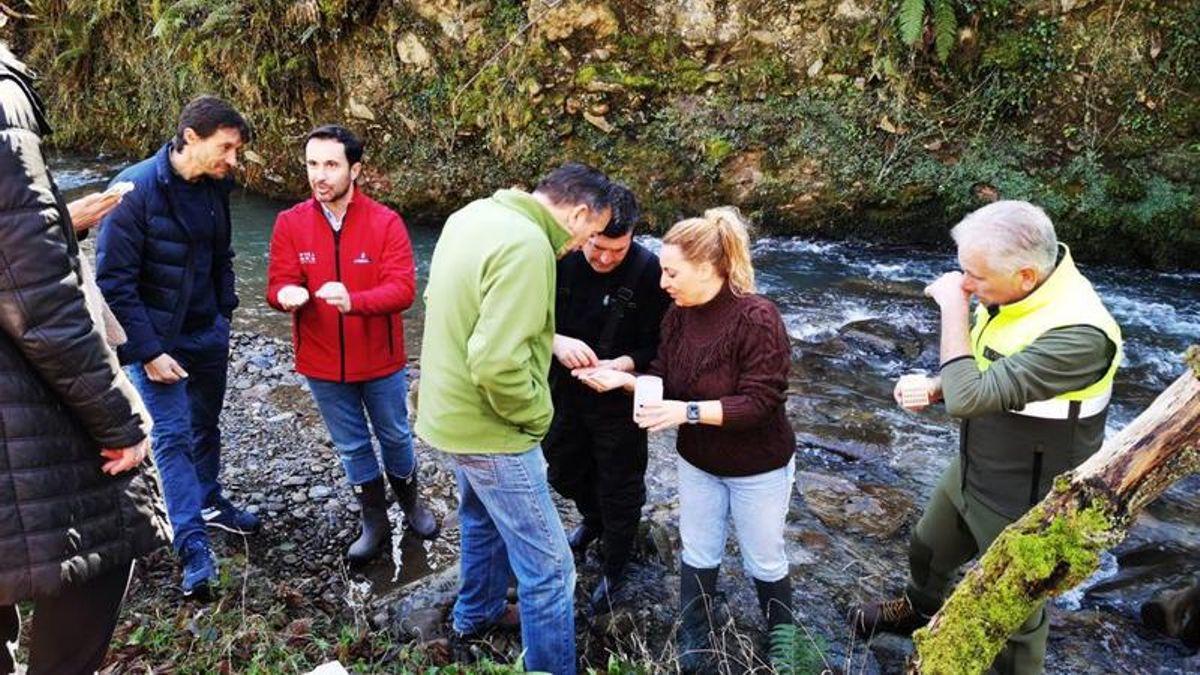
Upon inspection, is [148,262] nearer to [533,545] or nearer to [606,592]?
[533,545]

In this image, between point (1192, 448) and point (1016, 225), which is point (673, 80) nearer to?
point (1016, 225)

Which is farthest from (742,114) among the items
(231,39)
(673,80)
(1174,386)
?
(1174,386)

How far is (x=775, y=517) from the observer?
11.6 feet

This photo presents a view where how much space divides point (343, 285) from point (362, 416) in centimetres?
76

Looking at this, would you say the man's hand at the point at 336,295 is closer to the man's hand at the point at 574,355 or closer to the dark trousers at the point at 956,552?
the man's hand at the point at 574,355

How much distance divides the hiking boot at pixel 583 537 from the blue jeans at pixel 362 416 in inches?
42.0

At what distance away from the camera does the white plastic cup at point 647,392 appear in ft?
10.9

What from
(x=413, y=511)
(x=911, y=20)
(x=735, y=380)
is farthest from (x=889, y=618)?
(x=911, y=20)

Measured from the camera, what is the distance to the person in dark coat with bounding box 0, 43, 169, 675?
229 cm

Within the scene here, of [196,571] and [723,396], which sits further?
[196,571]

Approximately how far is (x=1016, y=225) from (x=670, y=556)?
8.57 ft

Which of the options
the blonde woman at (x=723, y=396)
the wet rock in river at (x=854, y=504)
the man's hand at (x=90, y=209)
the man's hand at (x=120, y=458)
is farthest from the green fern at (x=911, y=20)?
the man's hand at (x=120, y=458)

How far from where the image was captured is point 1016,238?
2850 millimetres

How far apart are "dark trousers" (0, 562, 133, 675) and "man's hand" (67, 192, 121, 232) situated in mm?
1473
